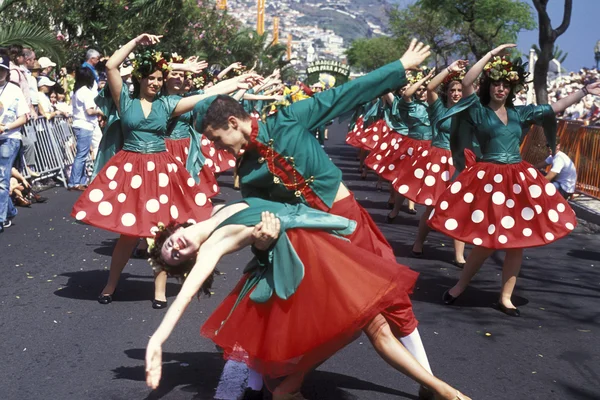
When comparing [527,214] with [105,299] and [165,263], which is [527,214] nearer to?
[105,299]

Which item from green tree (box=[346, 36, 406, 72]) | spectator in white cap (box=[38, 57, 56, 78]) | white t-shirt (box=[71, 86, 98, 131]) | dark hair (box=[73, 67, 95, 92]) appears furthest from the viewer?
green tree (box=[346, 36, 406, 72])

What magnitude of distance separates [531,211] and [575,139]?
901 cm

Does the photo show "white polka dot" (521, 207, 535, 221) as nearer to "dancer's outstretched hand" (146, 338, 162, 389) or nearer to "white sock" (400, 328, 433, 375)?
"white sock" (400, 328, 433, 375)

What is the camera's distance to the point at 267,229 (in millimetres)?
4750

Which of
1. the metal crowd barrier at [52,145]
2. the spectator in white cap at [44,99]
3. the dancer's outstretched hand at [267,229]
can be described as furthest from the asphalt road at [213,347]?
the spectator in white cap at [44,99]

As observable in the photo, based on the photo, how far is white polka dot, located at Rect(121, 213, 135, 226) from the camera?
25.9ft

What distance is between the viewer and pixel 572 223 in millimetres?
8164

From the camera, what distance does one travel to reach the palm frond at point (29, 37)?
1648cm

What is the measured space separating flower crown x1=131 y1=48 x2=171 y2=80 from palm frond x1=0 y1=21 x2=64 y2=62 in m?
8.90

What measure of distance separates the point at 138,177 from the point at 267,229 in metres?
3.58

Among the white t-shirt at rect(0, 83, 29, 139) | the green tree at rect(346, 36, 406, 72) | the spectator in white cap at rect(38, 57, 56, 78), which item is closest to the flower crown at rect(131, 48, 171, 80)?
the white t-shirt at rect(0, 83, 29, 139)

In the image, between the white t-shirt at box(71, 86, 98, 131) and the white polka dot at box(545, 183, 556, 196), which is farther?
the white t-shirt at box(71, 86, 98, 131)

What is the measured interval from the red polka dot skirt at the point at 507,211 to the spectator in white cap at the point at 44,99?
9.24 metres

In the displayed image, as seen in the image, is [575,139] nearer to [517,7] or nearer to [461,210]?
[461,210]
